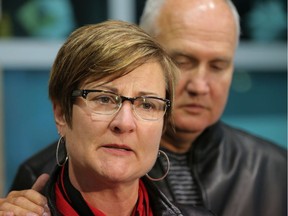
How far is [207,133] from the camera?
300 cm

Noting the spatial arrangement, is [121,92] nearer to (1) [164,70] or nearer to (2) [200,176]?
(1) [164,70]

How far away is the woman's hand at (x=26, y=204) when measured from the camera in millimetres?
2150

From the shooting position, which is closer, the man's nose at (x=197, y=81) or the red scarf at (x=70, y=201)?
the red scarf at (x=70, y=201)

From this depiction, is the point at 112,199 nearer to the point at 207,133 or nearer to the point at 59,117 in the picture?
the point at 59,117

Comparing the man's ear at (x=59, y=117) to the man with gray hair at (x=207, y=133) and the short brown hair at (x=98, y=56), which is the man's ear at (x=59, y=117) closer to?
the short brown hair at (x=98, y=56)

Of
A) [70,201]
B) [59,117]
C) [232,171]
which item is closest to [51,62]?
[232,171]

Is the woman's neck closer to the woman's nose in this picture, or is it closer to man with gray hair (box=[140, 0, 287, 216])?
the woman's nose

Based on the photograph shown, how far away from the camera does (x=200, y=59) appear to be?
280cm

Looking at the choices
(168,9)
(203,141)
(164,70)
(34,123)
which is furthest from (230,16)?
(34,123)

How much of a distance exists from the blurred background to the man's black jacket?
1706 millimetres

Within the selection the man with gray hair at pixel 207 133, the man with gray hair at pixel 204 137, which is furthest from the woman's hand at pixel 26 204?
the man with gray hair at pixel 207 133

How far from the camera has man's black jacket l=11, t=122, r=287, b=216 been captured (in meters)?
2.88

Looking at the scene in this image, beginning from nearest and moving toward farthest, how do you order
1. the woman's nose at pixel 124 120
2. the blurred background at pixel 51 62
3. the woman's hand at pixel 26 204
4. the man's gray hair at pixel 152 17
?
the woman's nose at pixel 124 120 → the woman's hand at pixel 26 204 → the man's gray hair at pixel 152 17 → the blurred background at pixel 51 62

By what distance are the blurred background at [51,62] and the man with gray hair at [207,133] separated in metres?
1.75
